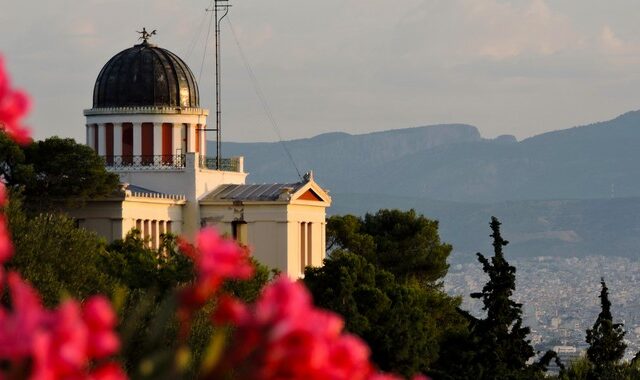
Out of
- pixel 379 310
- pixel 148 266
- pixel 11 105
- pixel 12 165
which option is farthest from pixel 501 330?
pixel 11 105

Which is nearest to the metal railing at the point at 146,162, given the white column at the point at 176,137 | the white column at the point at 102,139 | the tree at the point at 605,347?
the white column at the point at 102,139

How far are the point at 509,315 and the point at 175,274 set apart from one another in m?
24.5

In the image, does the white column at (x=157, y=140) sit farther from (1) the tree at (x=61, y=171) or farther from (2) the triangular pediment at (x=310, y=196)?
(1) the tree at (x=61, y=171)

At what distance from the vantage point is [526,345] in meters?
51.7

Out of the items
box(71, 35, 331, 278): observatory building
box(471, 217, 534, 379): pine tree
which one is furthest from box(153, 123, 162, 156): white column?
box(471, 217, 534, 379): pine tree

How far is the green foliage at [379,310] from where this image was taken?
72.0m

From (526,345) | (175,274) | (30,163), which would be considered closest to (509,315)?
(526,345)

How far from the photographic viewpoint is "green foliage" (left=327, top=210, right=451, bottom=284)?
10769cm

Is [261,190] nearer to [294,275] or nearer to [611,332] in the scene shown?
[294,275]

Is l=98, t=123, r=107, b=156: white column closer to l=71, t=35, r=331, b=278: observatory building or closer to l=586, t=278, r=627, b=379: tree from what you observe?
l=71, t=35, r=331, b=278: observatory building

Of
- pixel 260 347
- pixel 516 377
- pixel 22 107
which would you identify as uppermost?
pixel 22 107

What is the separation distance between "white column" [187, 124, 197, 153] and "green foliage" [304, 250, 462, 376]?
24038 millimetres

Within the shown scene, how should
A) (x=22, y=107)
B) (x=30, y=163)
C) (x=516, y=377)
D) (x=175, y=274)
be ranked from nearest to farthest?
(x=22, y=107) < (x=516, y=377) < (x=175, y=274) < (x=30, y=163)

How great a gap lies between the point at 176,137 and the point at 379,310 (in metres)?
33.0
